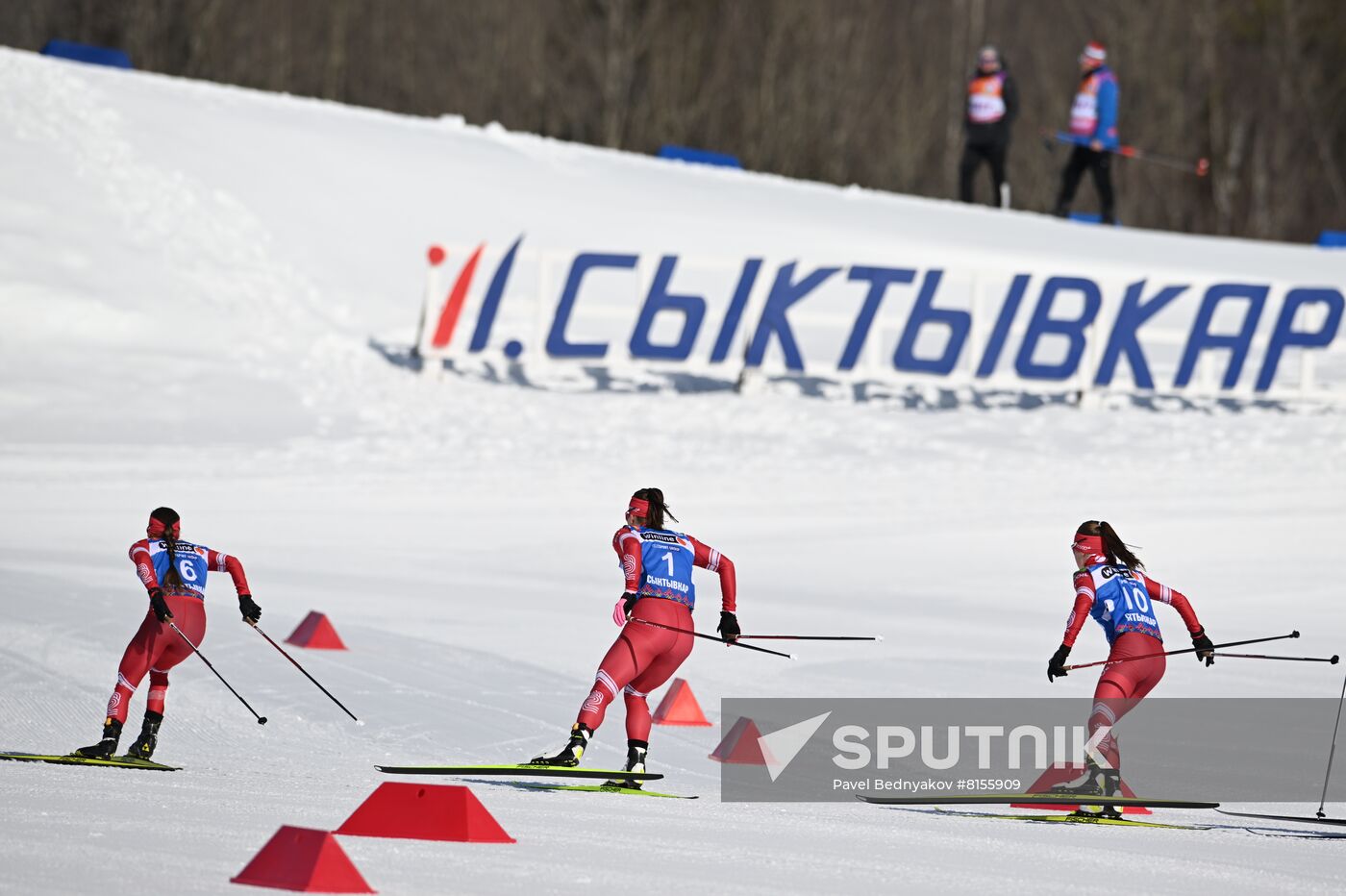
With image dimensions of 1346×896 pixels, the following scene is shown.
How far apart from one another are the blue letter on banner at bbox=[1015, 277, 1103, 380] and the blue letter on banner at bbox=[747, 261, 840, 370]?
225cm

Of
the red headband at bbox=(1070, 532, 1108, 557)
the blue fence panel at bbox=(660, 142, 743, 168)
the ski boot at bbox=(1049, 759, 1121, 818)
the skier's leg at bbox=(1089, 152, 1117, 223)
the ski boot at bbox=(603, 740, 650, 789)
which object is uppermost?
the blue fence panel at bbox=(660, 142, 743, 168)

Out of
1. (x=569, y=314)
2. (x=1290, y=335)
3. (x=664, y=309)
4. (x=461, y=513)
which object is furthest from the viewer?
(x=1290, y=335)

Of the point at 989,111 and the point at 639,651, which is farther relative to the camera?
the point at 989,111

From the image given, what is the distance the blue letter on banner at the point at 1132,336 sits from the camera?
2016 centimetres

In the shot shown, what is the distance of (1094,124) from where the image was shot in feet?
76.8

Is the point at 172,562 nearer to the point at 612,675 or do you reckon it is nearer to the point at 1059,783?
the point at 612,675

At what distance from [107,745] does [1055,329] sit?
14.2 metres

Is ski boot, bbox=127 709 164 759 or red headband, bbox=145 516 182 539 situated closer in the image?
ski boot, bbox=127 709 164 759

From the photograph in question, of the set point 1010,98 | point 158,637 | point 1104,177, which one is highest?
point 1010,98

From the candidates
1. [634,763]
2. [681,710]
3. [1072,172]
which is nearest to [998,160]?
[1072,172]

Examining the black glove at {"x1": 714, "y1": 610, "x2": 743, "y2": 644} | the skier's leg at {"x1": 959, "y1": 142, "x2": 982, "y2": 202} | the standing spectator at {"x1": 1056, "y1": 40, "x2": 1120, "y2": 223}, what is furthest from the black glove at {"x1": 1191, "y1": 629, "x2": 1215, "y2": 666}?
the skier's leg at {"x1": 959, "y1": 142, "x2": 982, "y2": 202}

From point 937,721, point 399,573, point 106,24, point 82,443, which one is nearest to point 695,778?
point 937,721

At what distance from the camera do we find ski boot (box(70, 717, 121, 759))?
25.0 ft

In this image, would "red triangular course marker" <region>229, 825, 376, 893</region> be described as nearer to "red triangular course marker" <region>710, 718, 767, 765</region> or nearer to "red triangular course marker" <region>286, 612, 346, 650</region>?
"red triangular course marker" <region>710, 718, 767, 765</region>
